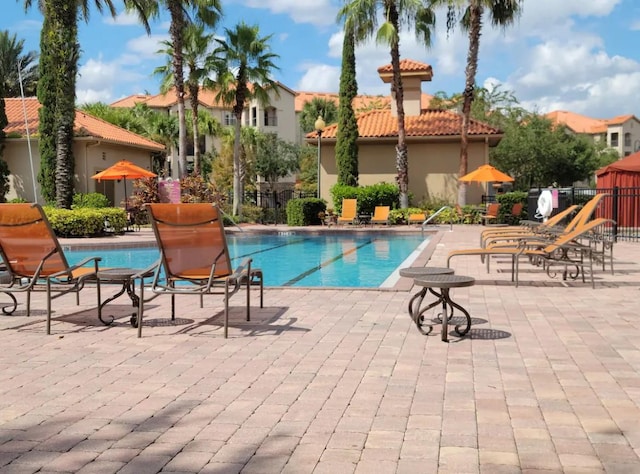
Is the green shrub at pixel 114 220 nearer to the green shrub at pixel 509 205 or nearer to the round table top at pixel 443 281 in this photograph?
the green shrub at pixel 509 205

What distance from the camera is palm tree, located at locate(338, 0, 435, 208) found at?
25.9 m

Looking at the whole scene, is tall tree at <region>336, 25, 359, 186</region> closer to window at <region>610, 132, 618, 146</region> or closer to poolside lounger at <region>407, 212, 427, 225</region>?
poolside lounger at <region>407, 212, 427, 225</region>

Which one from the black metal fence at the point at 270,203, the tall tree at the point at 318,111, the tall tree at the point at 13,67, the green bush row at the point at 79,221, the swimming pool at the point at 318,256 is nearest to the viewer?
the swimming pool at the point at 318,256

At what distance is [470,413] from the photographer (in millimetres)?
3693

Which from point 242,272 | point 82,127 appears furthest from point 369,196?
point 242,272

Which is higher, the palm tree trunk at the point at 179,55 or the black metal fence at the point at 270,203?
the palm tree trunk at the point at 179,55

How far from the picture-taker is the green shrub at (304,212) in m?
25.5

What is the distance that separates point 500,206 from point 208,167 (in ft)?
105

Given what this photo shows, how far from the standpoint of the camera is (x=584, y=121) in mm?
96438

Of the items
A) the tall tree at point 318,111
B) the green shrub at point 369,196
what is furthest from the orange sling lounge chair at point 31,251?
the tall tree at point 318,111

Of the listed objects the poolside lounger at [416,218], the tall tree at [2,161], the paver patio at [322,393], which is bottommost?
the paver patio at [322,393]

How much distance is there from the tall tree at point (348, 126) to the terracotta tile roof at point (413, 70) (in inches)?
129

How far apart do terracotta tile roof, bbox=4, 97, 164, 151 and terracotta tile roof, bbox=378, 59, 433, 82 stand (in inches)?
470

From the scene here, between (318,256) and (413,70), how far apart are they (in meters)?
16.9
